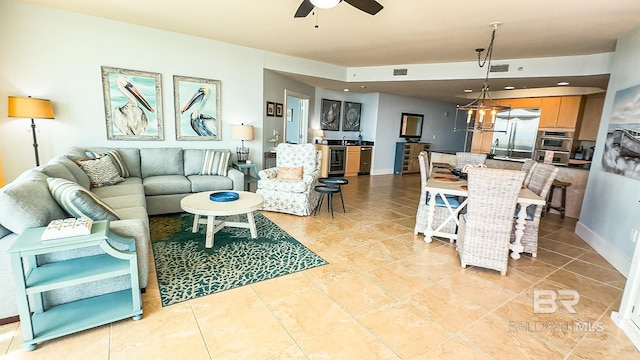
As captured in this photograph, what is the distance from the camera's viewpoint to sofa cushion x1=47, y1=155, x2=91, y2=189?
3022mm

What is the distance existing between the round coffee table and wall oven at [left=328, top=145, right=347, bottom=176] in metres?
4.20

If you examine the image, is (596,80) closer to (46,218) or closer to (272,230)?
(272,230)

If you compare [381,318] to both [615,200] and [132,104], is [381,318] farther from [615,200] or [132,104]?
[132,104]

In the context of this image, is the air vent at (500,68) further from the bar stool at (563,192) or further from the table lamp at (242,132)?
the table lamp at (242,132)

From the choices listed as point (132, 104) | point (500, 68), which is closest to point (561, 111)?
point (500, 68)

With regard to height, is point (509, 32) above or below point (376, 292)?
above

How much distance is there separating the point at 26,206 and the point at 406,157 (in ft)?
27.6

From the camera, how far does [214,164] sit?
181 inches

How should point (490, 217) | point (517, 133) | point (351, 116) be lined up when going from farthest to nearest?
point (351, 116)
point (517, 133)
point (490, 217)

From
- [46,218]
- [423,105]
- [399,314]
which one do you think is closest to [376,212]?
[399,314]

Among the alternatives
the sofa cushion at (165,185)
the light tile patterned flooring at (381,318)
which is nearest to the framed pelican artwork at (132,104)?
the sofa cushion at (165,185)

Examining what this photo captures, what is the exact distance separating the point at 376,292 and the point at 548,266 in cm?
211

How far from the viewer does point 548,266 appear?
315cm

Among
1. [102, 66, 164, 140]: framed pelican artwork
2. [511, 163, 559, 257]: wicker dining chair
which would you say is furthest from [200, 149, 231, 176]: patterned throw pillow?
[511, 163, 559, 257]: wicker dining chair
